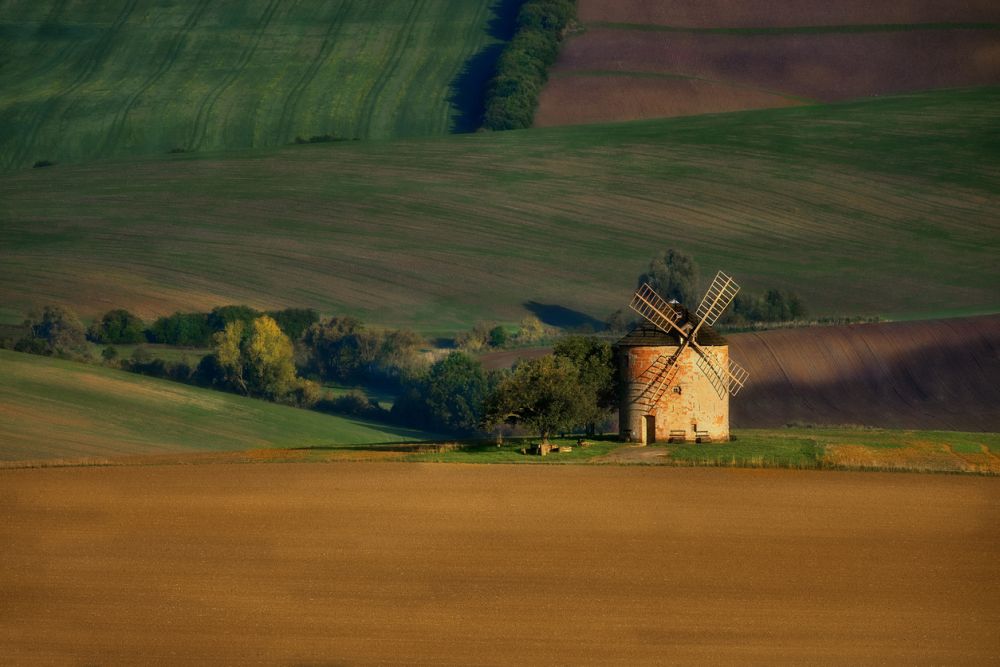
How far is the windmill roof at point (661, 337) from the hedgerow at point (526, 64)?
7509 centimetres

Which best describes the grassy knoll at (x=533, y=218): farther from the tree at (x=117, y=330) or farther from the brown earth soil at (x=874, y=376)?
the brown earth soil at (x=874, y=376)

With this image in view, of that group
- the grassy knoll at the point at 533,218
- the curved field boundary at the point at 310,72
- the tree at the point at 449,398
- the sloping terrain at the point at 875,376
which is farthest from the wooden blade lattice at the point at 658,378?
the curved field boundary at the point at 310,72

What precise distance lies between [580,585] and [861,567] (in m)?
5.26

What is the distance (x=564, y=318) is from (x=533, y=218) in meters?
16.8

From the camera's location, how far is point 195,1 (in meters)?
146

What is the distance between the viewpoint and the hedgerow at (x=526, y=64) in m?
129

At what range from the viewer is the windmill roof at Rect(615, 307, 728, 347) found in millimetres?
54062

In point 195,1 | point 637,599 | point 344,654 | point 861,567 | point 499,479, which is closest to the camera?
point 344,654

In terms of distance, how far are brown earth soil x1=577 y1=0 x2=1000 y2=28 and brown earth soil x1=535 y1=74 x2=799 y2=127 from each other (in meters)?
6.54

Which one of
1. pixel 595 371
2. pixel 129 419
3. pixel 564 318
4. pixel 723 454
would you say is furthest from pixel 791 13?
pixel 723 454

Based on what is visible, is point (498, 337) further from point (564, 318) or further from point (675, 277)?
point (675, 277)

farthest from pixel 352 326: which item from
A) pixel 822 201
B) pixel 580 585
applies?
pixel 580 585

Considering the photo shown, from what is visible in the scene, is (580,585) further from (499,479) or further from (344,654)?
(499,479)

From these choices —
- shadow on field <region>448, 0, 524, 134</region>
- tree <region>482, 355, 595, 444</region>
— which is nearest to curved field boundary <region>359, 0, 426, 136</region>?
shadow on field <region>448, 0, 524, 134</region>
